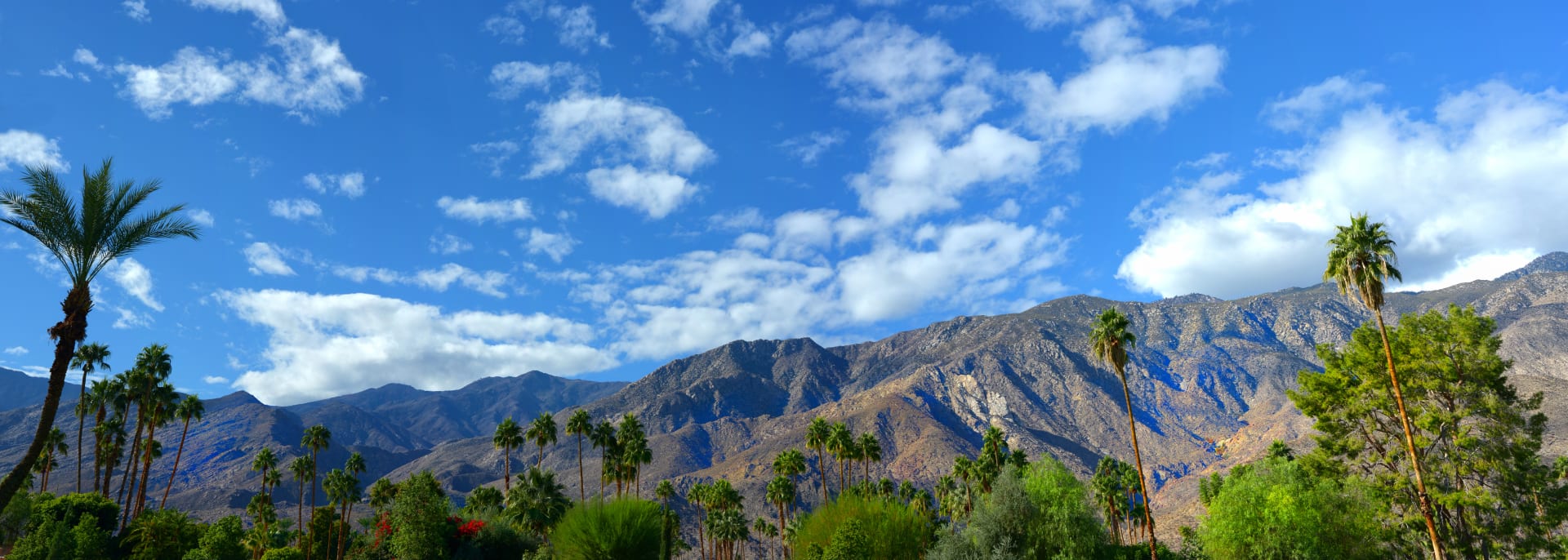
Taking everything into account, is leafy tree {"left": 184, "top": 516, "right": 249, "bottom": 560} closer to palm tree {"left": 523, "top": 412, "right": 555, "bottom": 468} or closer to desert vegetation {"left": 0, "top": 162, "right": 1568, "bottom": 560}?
desert vegetation {"left": 0, "top": 162, "right": 1568, "bottom": 560}

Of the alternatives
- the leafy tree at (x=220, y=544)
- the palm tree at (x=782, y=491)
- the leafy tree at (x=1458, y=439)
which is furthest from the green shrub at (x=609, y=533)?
the palm tree at (x=782, y=491)

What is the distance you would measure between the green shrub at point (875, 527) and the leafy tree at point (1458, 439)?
29344 millimetres

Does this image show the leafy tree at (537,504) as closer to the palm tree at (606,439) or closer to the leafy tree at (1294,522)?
the palm tree at (606,439)

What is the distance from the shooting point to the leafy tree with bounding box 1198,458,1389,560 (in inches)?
1875

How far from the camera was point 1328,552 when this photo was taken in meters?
47.7

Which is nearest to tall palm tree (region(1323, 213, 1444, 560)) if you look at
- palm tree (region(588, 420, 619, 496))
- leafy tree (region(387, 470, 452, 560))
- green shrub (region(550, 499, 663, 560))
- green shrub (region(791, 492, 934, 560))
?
green shrub (region(791, 492, 934, 560))

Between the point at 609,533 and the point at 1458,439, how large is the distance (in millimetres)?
49829

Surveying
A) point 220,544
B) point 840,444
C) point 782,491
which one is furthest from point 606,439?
point 220,544

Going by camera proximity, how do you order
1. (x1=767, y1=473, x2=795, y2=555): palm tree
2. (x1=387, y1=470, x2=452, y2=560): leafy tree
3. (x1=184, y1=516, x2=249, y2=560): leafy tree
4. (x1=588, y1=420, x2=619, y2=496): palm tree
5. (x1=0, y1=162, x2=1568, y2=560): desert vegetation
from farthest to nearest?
(x1=767, y1=473, x2=795, y2=555): palm tree → (x1=588, y1=420, x2=619, y2=496): palm tree → (x1=387, y1=470, x2=452, y2=560): leafy tree → (x1=184, y1=516, x2=249, y2=560): leafy tree → (x1=0, y1=162, x2=1568, y2=560): desert vegetation

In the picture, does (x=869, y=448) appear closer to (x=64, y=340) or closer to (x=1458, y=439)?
(x=1458, y=439)

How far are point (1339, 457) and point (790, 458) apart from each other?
62.3 metres

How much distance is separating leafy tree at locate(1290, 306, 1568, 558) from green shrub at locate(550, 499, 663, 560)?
4449cm

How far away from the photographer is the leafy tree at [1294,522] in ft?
156

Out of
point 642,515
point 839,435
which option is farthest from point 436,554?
point 839,435
